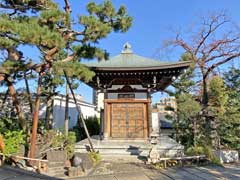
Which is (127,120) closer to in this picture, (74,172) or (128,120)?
(128,120)

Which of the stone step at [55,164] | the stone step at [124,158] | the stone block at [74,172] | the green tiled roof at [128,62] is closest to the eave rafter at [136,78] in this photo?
the green tiled roof at [128,62]

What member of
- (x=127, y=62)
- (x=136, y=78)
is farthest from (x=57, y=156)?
(x=127, y=62)

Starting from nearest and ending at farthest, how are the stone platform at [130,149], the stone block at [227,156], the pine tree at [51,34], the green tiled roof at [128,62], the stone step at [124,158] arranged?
1. the pine tree at [51,34]
2. the stone step at [124,158]
3. the stone platform at [130,149]
4. the stone block at [227,156]
5. the green tiled roof at [128,62]

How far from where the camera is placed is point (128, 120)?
13.8m

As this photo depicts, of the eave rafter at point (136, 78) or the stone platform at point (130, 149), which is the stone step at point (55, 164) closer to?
the stone platform at point (130, 149)

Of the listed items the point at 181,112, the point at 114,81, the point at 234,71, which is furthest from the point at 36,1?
the point at 234,71

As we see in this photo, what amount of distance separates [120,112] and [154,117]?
89.3 inches

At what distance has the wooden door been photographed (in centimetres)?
1363

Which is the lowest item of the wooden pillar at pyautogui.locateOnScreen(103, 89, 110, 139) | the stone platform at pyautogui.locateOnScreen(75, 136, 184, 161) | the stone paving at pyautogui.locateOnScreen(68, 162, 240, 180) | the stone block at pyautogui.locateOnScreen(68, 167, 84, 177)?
the stone paving at pyautogui.locateOnScreen(68, 162, 240, 180)

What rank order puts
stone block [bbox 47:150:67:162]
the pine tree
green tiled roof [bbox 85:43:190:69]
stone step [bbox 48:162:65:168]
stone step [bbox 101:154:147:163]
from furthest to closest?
green tiled roof [bbox 85:43:190:69] < stone step [bbox 101:154:147:163] < stone block [bbox 47:150:67:162] < stone step [bbox 48:162:65:168] < the pine tree

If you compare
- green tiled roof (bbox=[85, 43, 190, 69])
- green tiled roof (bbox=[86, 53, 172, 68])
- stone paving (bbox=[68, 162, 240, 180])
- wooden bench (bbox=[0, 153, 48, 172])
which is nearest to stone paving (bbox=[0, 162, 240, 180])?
stone paving (bbox=[68, 162, 240, 180])

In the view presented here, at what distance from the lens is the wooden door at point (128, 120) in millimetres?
13633

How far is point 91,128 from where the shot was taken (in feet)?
66.1

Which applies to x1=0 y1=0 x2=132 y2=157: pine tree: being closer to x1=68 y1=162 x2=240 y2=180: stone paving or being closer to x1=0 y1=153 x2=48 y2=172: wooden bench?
x1=0 y1=153 x2=48 y2=172: wooden bench
